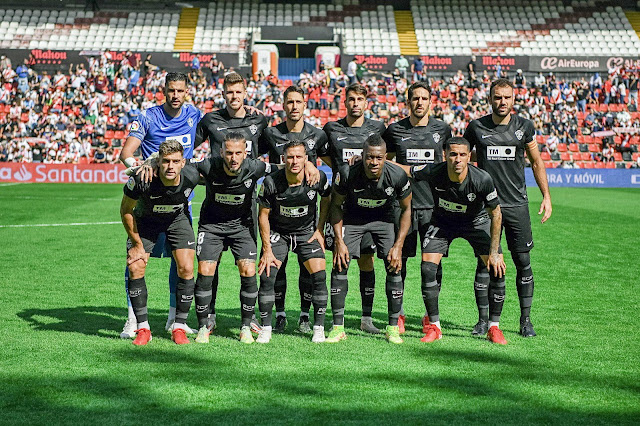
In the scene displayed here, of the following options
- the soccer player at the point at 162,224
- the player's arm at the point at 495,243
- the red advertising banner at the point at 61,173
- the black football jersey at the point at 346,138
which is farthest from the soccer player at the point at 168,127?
the red advertising banner at the point at 61,173

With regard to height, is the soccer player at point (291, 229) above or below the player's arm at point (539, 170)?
below

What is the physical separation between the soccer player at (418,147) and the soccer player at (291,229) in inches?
38.5

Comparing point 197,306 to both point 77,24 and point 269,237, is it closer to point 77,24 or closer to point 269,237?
point 269,237

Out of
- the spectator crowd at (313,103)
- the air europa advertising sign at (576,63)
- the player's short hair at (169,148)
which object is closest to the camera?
the player's short hair at (169,148)

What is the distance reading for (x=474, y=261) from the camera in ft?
40.7

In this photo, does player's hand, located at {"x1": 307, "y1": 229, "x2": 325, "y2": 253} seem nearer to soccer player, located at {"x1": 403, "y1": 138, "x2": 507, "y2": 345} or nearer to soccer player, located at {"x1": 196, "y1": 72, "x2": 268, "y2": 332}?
soccer player, located at {"x1": 196, "y1": 72, "x2": 268, "y2": 332}

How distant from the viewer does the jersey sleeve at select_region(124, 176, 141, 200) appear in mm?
6758

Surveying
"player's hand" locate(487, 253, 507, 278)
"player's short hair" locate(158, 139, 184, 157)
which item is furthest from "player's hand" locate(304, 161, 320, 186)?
"player's hand" locate(487, 253, 507, 278)

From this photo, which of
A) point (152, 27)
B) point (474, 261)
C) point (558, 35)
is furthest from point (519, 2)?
point (474, 261)

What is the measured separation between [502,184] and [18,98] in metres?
33.0

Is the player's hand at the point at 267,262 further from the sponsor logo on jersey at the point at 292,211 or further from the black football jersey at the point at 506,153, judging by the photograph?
the black football jersey at the point at 506,153

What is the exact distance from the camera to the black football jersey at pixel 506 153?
7.31m

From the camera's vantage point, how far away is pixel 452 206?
720 centimetres

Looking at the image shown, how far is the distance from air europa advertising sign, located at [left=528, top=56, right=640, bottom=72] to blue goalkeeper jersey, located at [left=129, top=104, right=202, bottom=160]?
3420cm
